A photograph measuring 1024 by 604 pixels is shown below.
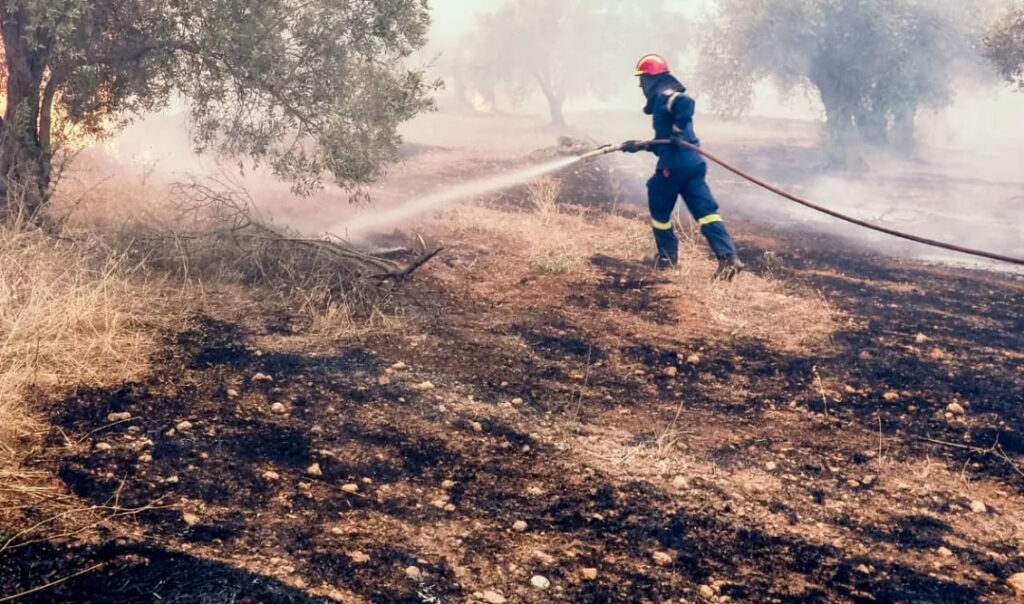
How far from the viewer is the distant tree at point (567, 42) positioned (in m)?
29.5

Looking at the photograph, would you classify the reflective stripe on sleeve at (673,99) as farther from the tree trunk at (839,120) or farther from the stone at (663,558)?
the tree trunk at (839,120)

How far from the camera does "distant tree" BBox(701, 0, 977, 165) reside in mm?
21156

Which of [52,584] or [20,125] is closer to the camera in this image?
[52,584]

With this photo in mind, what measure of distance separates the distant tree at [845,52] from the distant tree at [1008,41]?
5.86 metres

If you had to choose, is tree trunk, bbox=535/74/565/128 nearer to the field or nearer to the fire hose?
the fire hose

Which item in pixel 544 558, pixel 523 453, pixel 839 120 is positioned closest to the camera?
pixel 544 558

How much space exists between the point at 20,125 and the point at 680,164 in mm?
5929

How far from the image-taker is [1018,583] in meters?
3.09

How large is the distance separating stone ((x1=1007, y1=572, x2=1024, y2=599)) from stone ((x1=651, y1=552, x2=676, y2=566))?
4.48ft

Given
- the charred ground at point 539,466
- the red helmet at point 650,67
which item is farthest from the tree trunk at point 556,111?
the charred ground at point 539,466

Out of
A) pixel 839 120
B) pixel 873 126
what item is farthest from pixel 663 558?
pixel 873 126

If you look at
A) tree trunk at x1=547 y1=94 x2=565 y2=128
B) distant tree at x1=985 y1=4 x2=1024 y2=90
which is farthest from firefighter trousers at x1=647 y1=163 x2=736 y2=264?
tree trunk at x1=547 y1=94 x2=565 y2=128

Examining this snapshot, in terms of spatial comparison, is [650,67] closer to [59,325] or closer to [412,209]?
[412,209]

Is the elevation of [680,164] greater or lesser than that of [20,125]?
lesser
